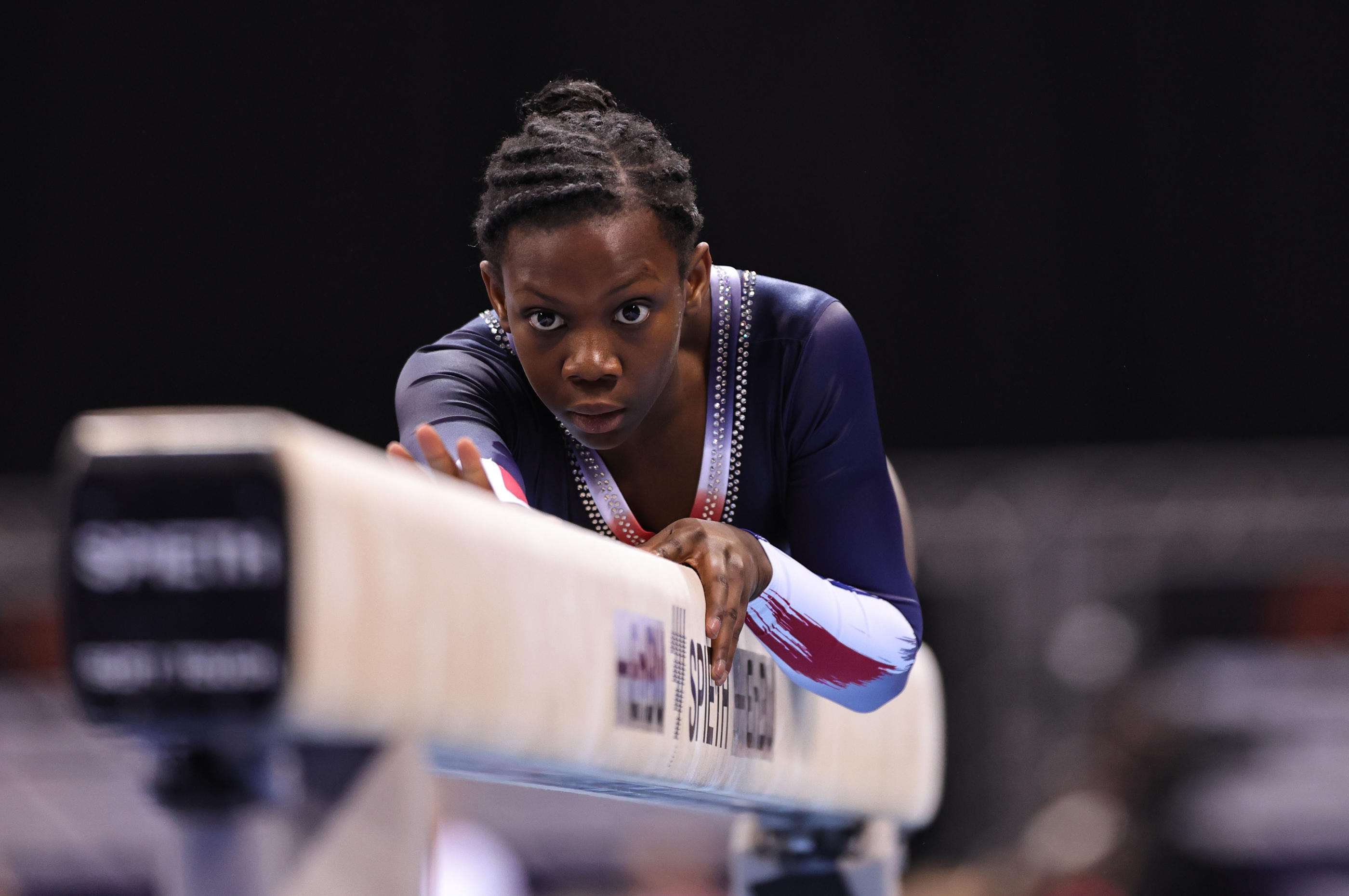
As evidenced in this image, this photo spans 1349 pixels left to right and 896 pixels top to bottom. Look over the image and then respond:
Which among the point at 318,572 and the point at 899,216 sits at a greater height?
the point at 899,216

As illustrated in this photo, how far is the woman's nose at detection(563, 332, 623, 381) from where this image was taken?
1682 mm

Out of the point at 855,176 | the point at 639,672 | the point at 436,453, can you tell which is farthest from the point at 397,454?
the point at 855,176

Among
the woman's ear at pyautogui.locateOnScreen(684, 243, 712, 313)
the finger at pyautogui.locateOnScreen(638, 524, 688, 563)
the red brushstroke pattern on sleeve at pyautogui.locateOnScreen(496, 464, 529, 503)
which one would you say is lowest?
the finger at pyautogui.locateOnScreen(638, 524, 688, 563)

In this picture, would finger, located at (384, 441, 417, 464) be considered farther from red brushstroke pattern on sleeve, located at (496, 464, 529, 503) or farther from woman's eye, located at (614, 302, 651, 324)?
woman's eye, located at (614, 302, 651, 324)

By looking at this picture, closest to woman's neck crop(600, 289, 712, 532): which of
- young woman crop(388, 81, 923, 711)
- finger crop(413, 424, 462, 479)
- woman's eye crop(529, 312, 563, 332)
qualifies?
young woman crop(388, 81, 923, 711)

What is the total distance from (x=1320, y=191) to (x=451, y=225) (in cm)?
327

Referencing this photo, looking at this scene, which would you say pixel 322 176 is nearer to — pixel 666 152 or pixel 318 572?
pixel 666 152

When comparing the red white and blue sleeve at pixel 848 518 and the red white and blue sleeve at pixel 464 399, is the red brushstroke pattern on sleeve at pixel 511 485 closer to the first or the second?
the red white and blue sleeve at pixel 464 399

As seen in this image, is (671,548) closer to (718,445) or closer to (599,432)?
(599,432)

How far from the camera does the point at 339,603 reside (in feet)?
2.60

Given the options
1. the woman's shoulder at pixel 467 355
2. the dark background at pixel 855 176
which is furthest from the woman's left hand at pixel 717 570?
the dark background at pixel 855 176

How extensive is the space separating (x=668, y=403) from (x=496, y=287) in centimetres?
31

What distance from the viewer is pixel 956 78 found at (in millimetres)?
5418

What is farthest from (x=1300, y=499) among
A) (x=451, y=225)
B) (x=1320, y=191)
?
(x=451, y=225)
